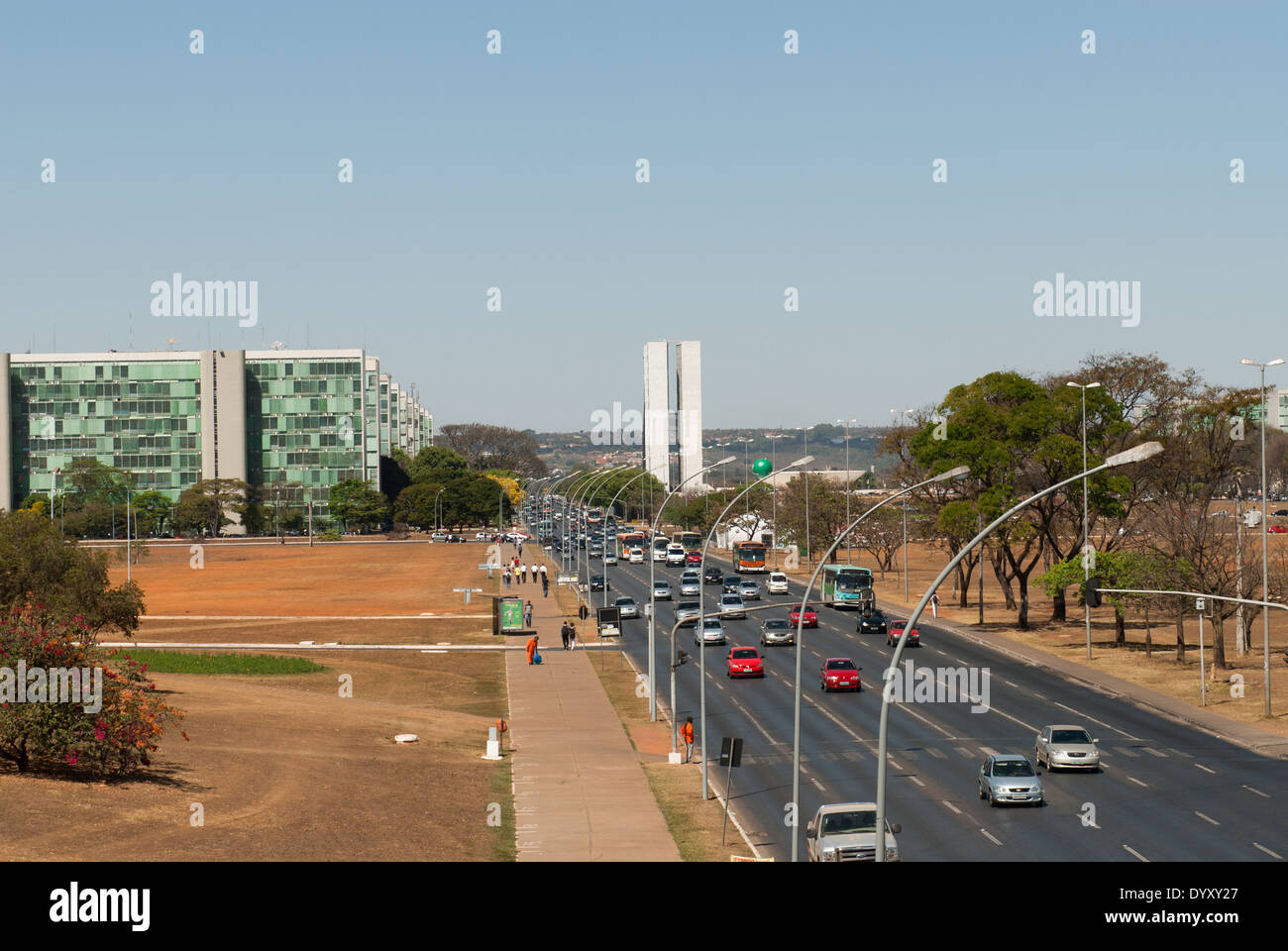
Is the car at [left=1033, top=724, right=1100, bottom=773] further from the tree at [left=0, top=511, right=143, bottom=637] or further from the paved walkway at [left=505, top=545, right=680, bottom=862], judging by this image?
the tree at [left=0, top=511, right=143, bottom=637]

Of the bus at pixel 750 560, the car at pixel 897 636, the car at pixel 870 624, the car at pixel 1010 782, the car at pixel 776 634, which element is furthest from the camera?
the bus at pixel 750 560

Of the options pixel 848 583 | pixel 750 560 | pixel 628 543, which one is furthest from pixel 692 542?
pixel 848 583

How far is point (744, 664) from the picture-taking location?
62531mm

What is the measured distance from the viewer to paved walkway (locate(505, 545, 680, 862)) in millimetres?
32062

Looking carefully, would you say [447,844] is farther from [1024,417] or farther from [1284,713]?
[1024,417]

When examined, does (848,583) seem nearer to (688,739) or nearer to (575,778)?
(688,739)

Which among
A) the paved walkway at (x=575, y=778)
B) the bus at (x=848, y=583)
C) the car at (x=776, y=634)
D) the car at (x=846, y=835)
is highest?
the bus at (x=848, y=583)

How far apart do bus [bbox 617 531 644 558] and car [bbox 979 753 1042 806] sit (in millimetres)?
115875

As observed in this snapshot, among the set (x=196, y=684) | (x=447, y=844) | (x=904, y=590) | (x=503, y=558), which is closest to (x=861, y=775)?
(x=447, y=844)

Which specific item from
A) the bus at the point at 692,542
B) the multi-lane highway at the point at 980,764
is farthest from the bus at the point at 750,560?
the multi-lane highway at the point at 980,764

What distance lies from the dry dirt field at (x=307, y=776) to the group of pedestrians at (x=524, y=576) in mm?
21381

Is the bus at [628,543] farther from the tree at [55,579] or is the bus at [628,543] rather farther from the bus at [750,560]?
the tree at [55,579]

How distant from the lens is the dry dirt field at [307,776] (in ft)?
96.6

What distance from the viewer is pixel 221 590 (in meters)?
116
